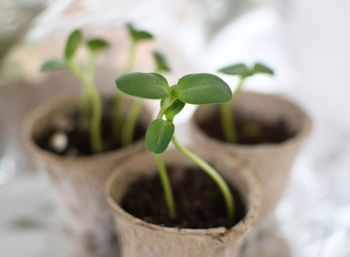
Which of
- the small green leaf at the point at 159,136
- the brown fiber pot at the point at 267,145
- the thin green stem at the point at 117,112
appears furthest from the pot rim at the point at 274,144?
the small green leaf at the point at 159,136

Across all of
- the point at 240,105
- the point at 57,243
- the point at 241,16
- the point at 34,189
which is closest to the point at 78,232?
the point at 57,243

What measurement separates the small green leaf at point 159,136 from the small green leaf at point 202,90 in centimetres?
A: 3

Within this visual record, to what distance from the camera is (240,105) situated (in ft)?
2.46

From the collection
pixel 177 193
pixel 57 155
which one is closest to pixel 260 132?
pixel 177 193

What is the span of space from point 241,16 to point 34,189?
525 millimetres

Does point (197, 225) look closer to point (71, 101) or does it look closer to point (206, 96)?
point (206, 96)

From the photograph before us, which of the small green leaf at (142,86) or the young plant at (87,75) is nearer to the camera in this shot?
the small green leaf at (142,86)

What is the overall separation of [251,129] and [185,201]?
0.20 m

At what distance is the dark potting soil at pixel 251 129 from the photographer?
70cm

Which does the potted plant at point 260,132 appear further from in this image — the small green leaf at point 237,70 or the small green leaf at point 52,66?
the small green leaf at point 52,66

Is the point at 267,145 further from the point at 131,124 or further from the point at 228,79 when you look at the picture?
the point at 228,79

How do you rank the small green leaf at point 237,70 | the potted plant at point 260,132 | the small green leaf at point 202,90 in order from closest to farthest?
1. the small green leaf at point 202,90
2. the small green leaf at point 237,70
3. the potted plant at point 260,132

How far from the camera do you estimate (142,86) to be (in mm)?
429

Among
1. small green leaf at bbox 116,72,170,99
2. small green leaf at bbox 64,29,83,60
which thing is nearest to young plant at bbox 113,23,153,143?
small green leaf at bbox 64,29,83,60
